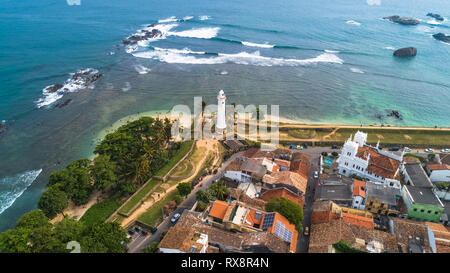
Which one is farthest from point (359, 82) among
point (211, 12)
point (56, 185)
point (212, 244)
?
point (211, 12)

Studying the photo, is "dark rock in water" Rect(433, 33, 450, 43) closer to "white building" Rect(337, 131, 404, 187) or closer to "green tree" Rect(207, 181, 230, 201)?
"white building" Rect(337, 131, 404, 187)

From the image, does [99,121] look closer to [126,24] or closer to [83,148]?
[83,148]

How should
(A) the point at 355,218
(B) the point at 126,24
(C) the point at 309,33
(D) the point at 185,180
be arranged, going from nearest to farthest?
1. (A) the point at 355,218
2. (D) the point at 185,180
3. (C) the point at 309,33
4. (B) the point at 126,24

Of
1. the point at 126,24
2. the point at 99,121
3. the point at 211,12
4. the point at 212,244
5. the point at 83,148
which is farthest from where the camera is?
the point at 211,12

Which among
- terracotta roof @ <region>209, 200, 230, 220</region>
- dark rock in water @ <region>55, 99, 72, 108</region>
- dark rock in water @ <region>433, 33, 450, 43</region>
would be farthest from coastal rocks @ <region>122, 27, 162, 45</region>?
dark rock in water @ <region>433, 33, 450, 43</region>

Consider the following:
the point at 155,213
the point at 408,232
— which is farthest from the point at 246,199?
the point at 408,232

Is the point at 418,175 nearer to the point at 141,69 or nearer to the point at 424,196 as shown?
the point at 424,196
